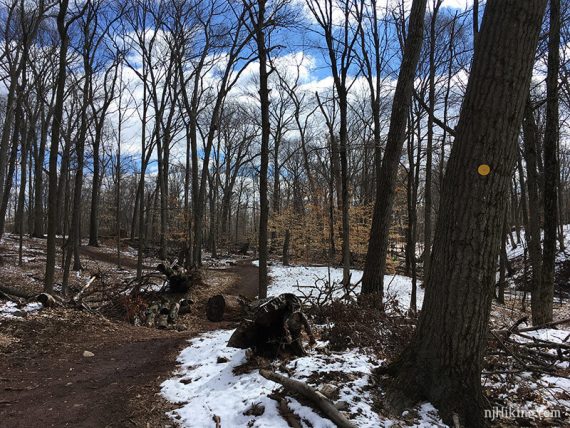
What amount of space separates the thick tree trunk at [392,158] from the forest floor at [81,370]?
3.73 metres

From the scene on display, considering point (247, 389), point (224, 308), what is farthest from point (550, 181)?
point (247, 389)

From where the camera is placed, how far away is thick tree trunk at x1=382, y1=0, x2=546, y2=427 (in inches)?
133

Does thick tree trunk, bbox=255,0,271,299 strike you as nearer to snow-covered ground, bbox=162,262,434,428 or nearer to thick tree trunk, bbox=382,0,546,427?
snow-covered ground, bbox=162,262,434,428

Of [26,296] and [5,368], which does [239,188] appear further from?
[5,368]

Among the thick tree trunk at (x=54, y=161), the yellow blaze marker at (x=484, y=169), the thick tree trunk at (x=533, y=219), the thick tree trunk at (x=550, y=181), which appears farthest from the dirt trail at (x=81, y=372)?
the thick tree trunk at (x=533, y=219)

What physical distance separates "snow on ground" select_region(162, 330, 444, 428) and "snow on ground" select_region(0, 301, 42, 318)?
3.64 m

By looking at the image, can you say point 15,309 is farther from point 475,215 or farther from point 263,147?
point 475,215

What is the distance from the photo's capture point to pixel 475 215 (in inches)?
135

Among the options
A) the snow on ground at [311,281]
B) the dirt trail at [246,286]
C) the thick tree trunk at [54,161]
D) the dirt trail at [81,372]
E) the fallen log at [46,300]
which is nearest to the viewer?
the dirt trail at [81,372]

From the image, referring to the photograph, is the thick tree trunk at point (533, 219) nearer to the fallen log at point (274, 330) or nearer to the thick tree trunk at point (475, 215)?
the fallen log at point (274, 330)

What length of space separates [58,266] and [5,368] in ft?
48.9

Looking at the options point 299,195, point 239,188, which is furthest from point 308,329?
point 239,188

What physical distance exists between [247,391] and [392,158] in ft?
17.2

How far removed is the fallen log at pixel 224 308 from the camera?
9.38 meters
